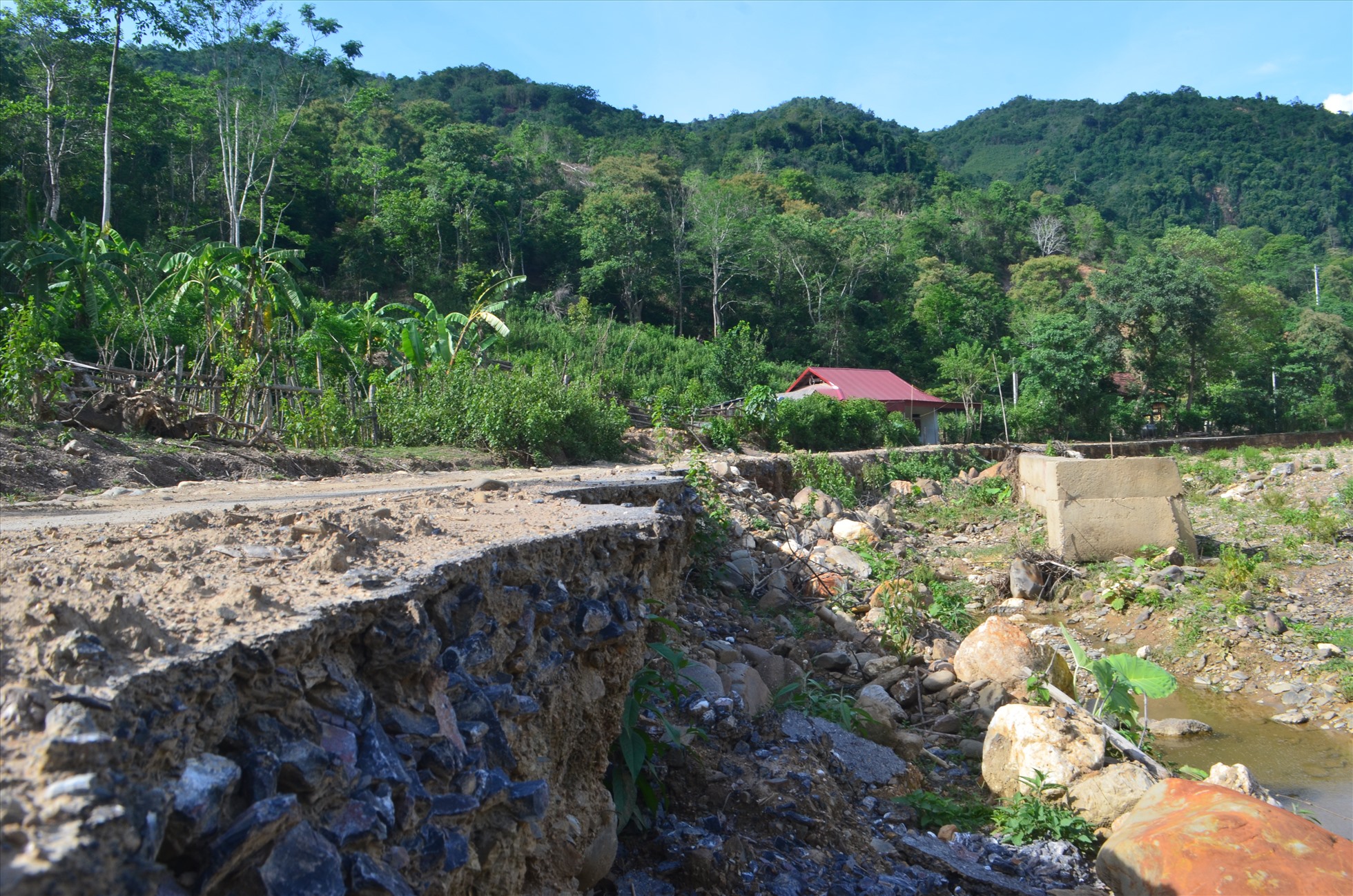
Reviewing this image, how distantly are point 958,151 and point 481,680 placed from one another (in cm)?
12486

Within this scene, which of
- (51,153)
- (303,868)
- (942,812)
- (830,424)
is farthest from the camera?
(51,153)

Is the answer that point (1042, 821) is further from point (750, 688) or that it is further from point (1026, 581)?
point (1026, 581)

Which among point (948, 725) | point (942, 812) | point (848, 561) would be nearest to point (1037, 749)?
point (942, 812)

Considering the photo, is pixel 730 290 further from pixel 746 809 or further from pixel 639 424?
pixel 746 809

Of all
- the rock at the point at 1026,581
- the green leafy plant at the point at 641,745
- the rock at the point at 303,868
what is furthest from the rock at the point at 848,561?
the rock at the point at 303,868

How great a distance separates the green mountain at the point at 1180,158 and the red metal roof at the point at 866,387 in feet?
181

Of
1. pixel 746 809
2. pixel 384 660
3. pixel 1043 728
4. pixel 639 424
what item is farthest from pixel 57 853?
pixel 639 424

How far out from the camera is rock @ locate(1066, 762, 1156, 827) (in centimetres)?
539

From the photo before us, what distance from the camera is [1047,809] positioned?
5.47 metres

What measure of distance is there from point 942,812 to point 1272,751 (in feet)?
13.8

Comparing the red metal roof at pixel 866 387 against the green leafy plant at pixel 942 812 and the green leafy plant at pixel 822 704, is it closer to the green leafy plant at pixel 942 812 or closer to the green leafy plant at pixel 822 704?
the green leafy plant at pixel 822 704

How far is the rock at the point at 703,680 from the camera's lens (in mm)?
5348

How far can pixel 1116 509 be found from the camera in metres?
12.1

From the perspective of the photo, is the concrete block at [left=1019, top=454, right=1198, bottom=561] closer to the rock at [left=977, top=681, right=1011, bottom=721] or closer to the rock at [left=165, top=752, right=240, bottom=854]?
the rock at [left=977, top=681, right=1011, bottom=721]
